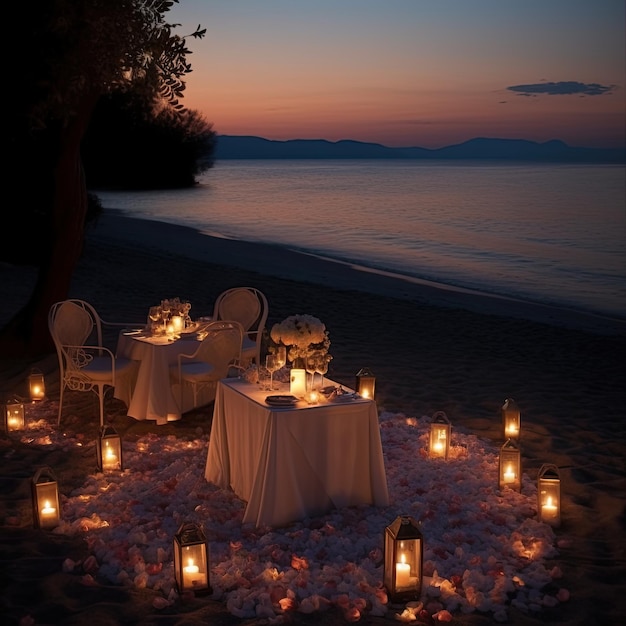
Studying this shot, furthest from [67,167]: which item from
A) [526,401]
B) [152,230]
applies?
[152,230]

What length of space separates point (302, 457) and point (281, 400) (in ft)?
1.20

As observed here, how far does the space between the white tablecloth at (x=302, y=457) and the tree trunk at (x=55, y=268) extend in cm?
427

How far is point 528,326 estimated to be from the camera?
11391 mm

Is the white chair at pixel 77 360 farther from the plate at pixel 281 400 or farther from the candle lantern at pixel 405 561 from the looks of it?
the candle lantern at pixel 405 561

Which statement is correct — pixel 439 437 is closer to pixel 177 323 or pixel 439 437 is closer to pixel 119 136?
pixel 177 323

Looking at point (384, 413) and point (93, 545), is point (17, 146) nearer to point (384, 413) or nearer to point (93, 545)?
point (384, 413)

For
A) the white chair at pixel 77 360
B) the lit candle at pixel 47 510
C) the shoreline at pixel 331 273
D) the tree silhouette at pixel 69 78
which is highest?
the tree silhouette at pixel 69 78

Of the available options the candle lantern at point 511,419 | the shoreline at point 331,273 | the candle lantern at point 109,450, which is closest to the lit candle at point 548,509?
the candle lantern at point 511,419

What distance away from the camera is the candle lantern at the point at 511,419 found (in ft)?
19.9

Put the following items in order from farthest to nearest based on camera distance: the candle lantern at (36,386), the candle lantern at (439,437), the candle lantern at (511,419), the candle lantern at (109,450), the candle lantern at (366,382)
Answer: the candle lantern at (36,386) → the candle lantern at (366,382) → the candle lantern at (511,419) → the candle lantern at (439,437) → the candle lantern at (109,450)

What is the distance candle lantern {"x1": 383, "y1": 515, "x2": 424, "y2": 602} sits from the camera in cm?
372

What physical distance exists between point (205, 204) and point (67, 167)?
39.5 meters

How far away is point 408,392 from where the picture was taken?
7668 millimetres

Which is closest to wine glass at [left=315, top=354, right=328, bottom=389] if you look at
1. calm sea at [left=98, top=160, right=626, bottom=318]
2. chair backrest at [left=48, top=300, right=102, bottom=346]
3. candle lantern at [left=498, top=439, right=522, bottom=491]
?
candle lantern at [left=498, top=439, right=522, bottom=491]
